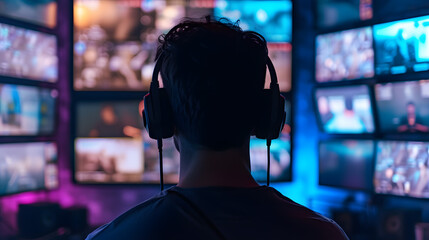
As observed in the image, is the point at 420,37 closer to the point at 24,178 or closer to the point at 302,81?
the point at 302,81

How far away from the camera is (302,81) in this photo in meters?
3.09

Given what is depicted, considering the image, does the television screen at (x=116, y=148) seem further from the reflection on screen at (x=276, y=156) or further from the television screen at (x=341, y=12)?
the television screen at (x=341, y=12)

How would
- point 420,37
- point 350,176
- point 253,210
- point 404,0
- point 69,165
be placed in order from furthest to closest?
point 69,165, point 350,176, point 404,0, point 420,37, point 253,210

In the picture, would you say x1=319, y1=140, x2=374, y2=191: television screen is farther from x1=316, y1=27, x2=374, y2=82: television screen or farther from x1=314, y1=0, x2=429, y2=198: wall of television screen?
x1=316, y1=27, x2=374, y2=82: television screen

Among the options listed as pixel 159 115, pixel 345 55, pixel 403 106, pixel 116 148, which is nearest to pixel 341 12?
pixel 345 55

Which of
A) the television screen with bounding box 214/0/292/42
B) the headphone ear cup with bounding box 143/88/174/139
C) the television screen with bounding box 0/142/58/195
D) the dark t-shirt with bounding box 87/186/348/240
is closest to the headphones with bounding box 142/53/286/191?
the headphone ear cup with bounding box 143/88/174/139

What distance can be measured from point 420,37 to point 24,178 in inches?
91.0

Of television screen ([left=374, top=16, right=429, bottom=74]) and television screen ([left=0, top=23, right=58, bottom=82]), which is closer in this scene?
television screen ([left=374, top=16, right=429, bottom=74])

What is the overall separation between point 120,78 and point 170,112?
81.5 inches

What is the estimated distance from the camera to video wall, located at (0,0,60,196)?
2.44m

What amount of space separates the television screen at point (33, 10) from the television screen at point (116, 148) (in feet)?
1.87

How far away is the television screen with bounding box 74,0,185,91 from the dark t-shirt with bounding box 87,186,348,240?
219 cm

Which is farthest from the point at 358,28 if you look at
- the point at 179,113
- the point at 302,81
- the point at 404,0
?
the point at 179,113

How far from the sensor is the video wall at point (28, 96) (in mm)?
2438
